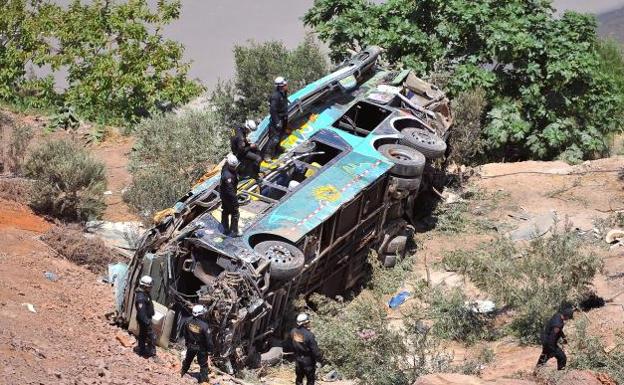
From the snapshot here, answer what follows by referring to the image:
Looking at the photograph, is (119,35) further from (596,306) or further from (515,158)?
(596,306)

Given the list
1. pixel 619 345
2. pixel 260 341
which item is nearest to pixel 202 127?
pixel 260 341

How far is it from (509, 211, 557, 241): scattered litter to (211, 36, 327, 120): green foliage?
616cm

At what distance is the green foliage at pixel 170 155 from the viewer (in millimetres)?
20016

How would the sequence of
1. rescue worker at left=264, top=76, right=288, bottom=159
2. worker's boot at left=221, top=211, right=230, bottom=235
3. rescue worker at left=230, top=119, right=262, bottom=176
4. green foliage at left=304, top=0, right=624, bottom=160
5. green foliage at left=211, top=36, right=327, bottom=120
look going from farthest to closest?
1. green foliage at left=211, top=36, right=327, bottom=120
2. green foliage at left=304, top=0, right=624, bottom=160
3. rescue worker at left=264, top=76, right=288, bottom=159
4. rescue worker at left=230, top=119, right=262, bottom=176
5. worker's boot at left=221, top=211, right=230, bottom=235

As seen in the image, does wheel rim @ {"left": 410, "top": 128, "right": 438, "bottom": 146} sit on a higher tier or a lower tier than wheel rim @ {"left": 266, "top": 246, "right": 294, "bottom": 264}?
higher

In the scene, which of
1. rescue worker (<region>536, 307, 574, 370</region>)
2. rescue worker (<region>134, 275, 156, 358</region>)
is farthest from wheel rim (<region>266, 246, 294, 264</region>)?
rescue worker (<region>536, 307, 574, 370</region>)

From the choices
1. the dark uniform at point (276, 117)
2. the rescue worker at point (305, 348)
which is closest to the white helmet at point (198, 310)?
the rescue worker at point (305, 348)

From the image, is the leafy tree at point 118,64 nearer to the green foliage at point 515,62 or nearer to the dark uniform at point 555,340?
the green foliage at point 515,62

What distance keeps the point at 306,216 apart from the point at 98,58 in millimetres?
11017

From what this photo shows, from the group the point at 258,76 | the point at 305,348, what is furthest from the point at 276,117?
the point at 258,76

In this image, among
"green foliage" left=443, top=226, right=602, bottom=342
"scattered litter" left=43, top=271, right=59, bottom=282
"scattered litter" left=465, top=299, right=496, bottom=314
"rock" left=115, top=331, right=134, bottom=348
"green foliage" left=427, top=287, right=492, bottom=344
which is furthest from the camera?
"scattered litter" left=465, top=299, right=496, bottom=314

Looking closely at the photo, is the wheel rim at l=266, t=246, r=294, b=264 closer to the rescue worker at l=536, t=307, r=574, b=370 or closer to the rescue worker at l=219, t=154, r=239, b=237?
the rescue worker at l=219, t=154, r=239, b=237

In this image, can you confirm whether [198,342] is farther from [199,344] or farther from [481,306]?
[481,306]

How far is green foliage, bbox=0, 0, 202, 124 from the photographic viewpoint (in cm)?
2567
